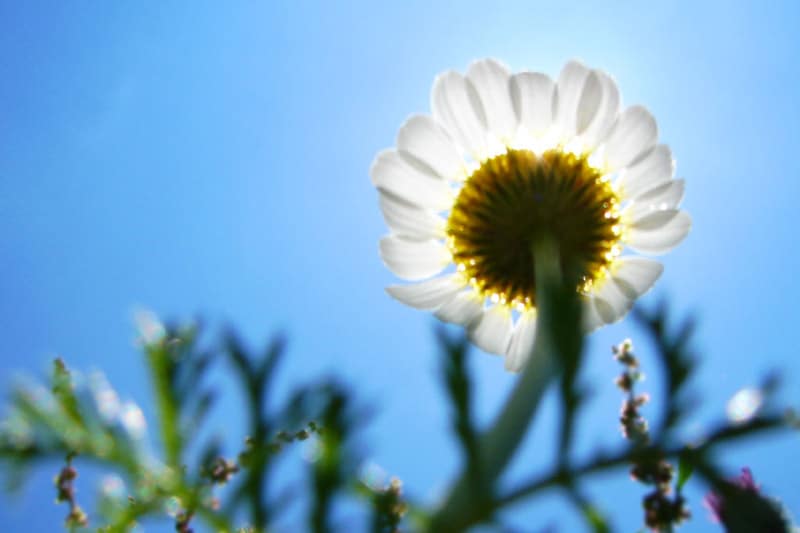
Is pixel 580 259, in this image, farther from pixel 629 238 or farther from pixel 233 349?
pixel 233 349

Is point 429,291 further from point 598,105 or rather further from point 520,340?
point 598,105

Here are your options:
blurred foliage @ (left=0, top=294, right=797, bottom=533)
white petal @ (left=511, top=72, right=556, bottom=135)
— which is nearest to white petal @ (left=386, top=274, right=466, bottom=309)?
white petal @ (left=511, top=72, right=556, bottom=135)

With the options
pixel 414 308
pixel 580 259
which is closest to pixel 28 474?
pixel 414 308

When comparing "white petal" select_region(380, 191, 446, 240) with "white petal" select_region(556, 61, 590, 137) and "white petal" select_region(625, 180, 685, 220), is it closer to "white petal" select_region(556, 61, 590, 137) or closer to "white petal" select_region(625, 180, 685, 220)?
"white petal" select_region(556, 61, 590, 137)

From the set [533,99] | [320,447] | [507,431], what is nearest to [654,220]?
[533,99]

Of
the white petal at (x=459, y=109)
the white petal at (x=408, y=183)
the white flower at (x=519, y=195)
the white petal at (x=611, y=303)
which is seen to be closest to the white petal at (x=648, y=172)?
the white flower at (x=519, y=195)

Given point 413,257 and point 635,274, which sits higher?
point 413,257
